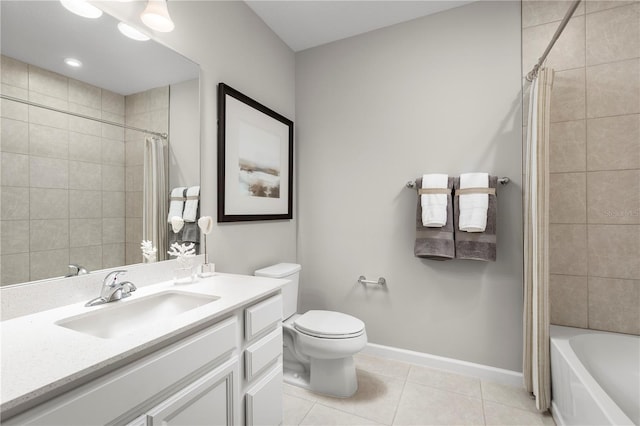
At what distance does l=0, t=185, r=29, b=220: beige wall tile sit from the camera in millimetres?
959

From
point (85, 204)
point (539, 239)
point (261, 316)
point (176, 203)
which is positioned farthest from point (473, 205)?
point (85, 204)

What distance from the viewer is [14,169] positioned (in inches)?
38.6

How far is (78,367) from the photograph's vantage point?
66 centimetres

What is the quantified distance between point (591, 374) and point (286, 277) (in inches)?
70.1

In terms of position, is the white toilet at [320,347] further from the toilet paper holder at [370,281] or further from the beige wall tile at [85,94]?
the beige wall tile at [85,94]

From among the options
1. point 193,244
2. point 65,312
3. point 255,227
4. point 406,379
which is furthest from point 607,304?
point 65,312

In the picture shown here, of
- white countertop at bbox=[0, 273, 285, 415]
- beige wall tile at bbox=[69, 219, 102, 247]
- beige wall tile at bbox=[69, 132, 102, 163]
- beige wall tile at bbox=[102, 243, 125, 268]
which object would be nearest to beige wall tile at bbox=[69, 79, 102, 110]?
beige wall tile at bbox=[69, 132, 102, 163]

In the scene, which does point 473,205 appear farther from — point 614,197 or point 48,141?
point 48,141

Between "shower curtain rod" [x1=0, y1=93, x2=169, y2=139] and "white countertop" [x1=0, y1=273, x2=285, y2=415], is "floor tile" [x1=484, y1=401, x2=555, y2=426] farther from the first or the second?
"shower curtain rod" [x1=0, y1=93, x2=169, y2=139]

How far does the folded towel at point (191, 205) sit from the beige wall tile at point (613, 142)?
2338 mm

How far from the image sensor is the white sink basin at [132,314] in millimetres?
1040

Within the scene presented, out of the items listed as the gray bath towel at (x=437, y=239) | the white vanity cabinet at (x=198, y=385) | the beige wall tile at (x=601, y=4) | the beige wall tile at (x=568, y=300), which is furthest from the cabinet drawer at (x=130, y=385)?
the beige wall tile at (x=601, y=4)

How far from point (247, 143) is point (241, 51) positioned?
24.8 inches

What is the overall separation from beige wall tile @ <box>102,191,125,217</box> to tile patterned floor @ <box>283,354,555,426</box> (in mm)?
1388
